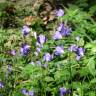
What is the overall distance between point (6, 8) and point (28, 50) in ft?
7.42

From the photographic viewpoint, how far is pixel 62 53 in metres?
3.37

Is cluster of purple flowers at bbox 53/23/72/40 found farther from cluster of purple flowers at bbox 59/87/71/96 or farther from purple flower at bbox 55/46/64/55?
cluster of purple flowers at bbox 59/87/71/96

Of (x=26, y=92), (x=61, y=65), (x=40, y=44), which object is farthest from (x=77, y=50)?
(x=26, y=92)

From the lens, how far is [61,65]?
333cm

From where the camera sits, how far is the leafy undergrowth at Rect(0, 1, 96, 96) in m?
3.23

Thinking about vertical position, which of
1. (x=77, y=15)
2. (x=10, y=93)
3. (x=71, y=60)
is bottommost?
(x=10, y=93)

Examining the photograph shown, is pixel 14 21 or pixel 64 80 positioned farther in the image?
pixel 14 21

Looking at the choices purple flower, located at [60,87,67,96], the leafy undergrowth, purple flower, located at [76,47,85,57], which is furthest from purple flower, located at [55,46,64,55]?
purple flower, located at [60,87,67,96]

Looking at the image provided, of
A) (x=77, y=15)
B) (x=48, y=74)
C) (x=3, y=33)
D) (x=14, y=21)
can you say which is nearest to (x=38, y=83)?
(x=48, y=74)

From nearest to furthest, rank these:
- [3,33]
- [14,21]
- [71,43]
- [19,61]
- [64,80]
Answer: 1. [64,80]
2. [71,43]
3. [19,61]
4. [3,33]
5. [14,21]

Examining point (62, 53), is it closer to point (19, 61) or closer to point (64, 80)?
point (64, 80)

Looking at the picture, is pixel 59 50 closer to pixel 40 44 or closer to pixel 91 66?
pixel 40 44

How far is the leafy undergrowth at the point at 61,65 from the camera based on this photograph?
3.23 meters

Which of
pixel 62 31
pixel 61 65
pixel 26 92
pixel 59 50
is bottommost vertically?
pixel 26 92
